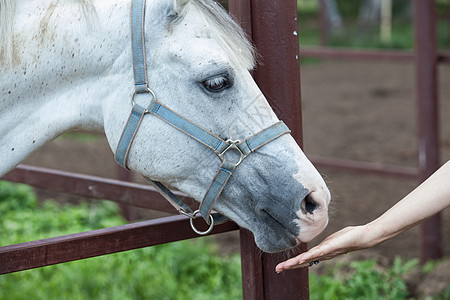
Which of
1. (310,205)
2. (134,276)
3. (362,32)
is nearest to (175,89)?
(310,205)

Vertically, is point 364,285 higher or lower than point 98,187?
lower

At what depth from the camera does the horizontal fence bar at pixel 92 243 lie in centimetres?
168

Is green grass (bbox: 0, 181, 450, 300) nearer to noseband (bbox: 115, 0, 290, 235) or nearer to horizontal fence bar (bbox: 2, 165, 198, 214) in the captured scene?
horizontal fence bar (bbox: 2, 165, 198, 214)

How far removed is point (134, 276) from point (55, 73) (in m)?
1.95

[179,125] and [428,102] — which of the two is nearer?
[179,125]

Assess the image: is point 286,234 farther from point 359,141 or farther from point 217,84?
point 359,141

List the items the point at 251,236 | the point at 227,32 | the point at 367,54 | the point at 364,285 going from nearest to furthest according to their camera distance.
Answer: the point at 227,32
the point at 251,236
the point at 364,285
the point at 367,54

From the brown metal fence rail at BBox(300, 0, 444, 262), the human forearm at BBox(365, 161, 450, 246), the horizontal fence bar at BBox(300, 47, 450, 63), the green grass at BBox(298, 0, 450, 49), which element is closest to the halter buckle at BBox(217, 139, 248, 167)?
the human forearm at BBox(365, 161, 450, 246)

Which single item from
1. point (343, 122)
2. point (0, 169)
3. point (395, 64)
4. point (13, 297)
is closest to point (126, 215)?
point (13, 297)

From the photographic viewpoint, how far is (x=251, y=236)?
6.33 feet

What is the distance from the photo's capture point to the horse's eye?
5.47 ft

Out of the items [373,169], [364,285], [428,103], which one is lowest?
[364,285]

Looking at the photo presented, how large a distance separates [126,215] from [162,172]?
117 inches

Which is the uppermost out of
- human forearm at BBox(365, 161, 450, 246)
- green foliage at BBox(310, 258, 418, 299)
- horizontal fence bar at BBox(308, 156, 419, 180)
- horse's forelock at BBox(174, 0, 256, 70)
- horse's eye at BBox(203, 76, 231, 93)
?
horizontal fence bar at BBox(308, 156, 419, 180)
